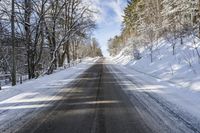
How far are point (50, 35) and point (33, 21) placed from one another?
204 inches

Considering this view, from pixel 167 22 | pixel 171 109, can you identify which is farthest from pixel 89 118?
pixel 167 22

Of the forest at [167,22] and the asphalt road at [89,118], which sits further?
the forest at [167,22]

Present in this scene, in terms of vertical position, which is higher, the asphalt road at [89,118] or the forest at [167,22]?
the forest at [167,22]

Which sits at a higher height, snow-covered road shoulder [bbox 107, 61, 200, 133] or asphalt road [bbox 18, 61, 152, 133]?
snow-covered road shoulder [bbox 107, 61, 200, 133]

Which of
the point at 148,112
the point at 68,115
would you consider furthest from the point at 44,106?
the point at 148,112

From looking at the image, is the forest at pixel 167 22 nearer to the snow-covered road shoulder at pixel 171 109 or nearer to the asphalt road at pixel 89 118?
the snow-covered road shoulder at pixel 171 109

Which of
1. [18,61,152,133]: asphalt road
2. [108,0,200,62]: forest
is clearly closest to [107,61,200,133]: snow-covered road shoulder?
[18,61,152,133]: asphalt road

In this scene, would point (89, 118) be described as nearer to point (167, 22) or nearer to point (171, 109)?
point (171, 109)

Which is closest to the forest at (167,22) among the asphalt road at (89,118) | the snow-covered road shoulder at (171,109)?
the snow-covered road shoulder at (171,109)

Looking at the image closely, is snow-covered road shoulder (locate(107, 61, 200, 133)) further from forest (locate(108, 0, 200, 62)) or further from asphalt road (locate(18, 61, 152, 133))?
forest (locate(108, 0, 200, 62))

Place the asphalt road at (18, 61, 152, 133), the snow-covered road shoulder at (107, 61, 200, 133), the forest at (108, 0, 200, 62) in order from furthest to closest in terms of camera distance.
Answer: the forest at (108, 0, 200, 62) → the snow-covered road shoulder at (107, 61, 200, 133) → the asphalt road at (18, 61, 152, 133)

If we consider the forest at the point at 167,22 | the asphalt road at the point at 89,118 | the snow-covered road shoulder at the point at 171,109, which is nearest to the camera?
the asphalt road at the point at 89,118

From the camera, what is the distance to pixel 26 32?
2806 centimetres

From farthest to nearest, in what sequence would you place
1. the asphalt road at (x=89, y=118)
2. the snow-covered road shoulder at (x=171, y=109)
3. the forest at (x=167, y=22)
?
the forest at (x=167, y=22)
the snow-covered road shoulder at (x=171, y=109)
the asphalt road at (x=89, y=118)
